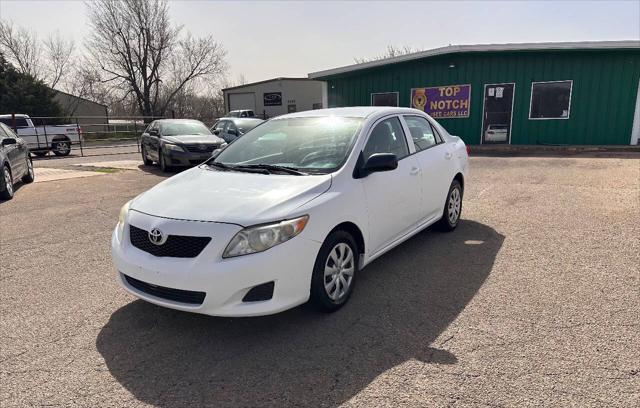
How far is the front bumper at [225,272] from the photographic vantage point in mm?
2793

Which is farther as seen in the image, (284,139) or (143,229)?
(284,139)

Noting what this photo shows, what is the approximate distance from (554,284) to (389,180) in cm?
178

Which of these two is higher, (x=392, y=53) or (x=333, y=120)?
(x=392, y=53)

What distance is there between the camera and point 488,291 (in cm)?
380

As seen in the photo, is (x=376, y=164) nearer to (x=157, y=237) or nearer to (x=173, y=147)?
(x=157, y=237)

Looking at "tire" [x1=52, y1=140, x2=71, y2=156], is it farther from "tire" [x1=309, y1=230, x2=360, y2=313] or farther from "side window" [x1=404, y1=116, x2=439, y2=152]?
"tire" [x1=309, y1=230, x2=360, y2=313]

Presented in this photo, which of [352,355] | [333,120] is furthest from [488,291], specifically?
[333,120]

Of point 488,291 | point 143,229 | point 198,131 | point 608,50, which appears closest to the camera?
point 143,229

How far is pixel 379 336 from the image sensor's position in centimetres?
311

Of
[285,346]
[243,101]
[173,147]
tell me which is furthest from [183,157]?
[243,101]

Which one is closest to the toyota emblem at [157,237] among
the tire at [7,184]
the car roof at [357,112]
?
the car roof at [357,112]

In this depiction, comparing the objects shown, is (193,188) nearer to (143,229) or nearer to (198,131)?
(143,229)

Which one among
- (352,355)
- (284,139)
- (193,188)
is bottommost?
(352,355)

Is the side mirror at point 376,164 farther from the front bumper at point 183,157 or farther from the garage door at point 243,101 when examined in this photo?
the garage door at point 243,101
